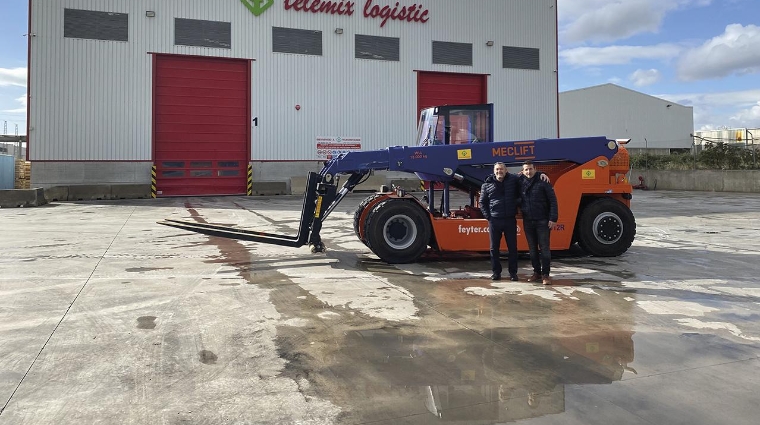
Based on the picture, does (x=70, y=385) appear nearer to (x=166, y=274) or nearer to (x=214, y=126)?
(x=166, y=274)

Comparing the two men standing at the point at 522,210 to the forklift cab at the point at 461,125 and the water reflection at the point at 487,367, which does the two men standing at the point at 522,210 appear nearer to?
the forklift cab at the point at 461,125

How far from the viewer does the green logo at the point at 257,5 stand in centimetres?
2584

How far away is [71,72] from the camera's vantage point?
23.6m

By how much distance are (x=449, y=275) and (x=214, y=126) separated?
20.5 metres

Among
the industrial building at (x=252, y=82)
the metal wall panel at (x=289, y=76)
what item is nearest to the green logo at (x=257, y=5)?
the industrial building at (x=252, y=82)

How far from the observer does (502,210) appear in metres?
7.26

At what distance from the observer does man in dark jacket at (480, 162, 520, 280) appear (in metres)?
7.28

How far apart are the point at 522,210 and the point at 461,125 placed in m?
2.75

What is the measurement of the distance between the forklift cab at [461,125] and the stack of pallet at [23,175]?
825 inches

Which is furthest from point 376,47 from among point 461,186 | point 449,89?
point 461,186

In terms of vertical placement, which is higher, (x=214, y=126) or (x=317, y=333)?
(x=214, y=126)

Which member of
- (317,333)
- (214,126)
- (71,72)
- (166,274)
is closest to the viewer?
(317,333)

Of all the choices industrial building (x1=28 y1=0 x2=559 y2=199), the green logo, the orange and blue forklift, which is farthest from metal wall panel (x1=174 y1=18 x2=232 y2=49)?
the orange and blue forklift

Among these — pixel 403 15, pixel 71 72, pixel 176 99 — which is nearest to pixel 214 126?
pixel 176 99
